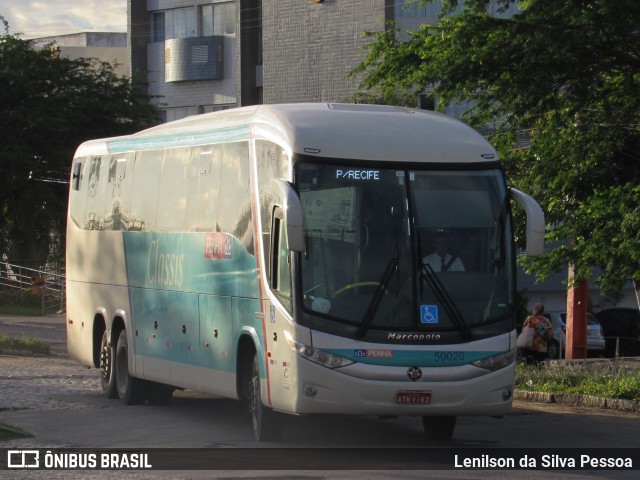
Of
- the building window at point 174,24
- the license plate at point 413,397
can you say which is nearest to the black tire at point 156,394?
the license plate at point 413,397

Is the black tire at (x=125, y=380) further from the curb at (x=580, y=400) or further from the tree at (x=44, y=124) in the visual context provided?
the tree at (x=44, y=124)

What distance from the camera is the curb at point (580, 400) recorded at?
1650 centimetres

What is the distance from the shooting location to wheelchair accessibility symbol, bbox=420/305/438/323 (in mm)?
12102

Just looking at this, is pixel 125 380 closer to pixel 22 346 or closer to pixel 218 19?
pixel 22 346

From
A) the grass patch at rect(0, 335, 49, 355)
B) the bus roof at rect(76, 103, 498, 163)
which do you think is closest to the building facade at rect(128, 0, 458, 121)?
the grass patch at rect(0, 335, 49, 355)

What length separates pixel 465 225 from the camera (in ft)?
41.1

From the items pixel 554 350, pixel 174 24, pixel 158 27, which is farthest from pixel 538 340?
pixel 158 27

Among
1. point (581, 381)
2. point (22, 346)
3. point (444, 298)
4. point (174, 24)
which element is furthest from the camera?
point (174, 24)

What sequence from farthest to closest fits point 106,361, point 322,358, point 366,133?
point 106,361, point 366,133, point 322,358

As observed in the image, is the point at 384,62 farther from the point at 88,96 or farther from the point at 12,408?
the point at 88,96

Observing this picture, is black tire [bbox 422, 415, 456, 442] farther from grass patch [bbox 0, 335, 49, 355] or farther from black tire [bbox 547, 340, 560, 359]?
black tire [bbox 547, 340, 560, 359]

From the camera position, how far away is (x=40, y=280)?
42375 millimetres

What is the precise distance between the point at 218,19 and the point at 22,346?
2708 cm

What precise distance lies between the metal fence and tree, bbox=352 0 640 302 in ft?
78.0
